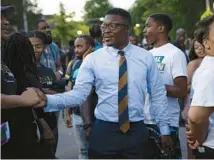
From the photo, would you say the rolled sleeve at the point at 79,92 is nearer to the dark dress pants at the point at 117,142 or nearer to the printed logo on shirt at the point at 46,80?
the dark dress pants at the point at 117,142

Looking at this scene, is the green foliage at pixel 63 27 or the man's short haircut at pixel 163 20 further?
the green foliage at pixel 63 27

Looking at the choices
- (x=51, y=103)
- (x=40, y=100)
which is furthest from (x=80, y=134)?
(x=40, y=100)

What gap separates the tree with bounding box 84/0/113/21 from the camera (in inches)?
4018

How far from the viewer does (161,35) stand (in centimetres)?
496

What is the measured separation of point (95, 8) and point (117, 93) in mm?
102207

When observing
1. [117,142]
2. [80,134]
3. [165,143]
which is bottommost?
[80,134]

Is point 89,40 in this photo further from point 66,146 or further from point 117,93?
point 66,146

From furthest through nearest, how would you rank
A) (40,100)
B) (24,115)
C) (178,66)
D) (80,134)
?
1. (80,134)
2. (178,66)
3. (24,115)
4. (40,100)

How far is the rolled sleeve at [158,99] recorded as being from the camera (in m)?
4.10

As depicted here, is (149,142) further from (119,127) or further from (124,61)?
(124,61)

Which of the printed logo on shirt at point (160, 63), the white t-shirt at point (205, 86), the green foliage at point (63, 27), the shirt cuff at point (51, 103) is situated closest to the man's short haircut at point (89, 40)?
the printed logo on shirt at point (160, 63)

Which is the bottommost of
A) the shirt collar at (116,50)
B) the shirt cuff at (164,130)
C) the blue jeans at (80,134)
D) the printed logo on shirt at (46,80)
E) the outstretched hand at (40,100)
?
the blue jeans at (80,134)

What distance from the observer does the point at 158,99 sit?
4133mm

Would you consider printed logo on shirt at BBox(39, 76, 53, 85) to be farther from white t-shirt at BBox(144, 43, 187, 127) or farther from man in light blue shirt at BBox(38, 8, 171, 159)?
man in light blue shirt at BBox(38, 8, 171, 159)
